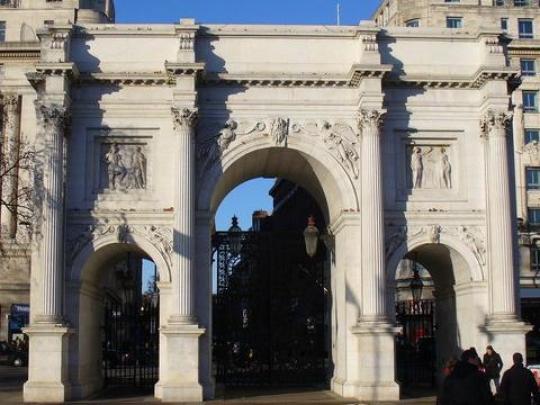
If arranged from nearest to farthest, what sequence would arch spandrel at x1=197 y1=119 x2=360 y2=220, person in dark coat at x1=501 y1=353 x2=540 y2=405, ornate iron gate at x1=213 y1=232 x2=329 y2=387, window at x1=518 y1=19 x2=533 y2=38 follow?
person in dark coat at x1=501 y1=353 x2=540 y2=405, arch spandrel at x1=197 y1=119 x2=360 y2=220, ornate iron gate at x1=213 y1=232 x2=329 y2=387, window at x1=518 y1=19 x2=533 y2=38

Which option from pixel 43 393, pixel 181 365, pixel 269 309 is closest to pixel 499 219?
pixel 269 309

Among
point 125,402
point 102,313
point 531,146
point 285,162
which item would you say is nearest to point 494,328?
point 285,162

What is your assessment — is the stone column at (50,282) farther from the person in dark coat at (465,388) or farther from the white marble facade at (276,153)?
the person in dark coat at (465,388)

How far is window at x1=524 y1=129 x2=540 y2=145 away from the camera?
59388 millimetres

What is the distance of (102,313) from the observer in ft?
105

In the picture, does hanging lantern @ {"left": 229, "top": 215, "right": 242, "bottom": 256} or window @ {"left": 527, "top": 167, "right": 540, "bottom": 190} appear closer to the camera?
hanging lantern @ {"left": 229, "top": 215, "right": 242, "bottom": 256}

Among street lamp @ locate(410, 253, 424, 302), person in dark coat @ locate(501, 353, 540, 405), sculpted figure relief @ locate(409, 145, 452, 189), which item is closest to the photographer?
person in dark coat @ locate(501, 353, 540, 405)

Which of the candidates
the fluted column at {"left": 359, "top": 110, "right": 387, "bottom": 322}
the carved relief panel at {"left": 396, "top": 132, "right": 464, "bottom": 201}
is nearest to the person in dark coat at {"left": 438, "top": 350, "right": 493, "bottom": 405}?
the fluted column at {"left": 359, "top": 110, "right": 387, "bottom": 322}

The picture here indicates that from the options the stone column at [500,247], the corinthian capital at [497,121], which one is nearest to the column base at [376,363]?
the stone column at [500,247]

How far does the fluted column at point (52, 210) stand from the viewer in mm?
27734

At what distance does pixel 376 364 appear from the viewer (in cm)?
2753

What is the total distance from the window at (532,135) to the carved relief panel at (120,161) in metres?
35.9

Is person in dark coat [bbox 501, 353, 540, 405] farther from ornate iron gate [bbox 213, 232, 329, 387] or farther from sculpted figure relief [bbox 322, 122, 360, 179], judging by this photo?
ornate iron gate [bbox 213, 232, 329, 387]

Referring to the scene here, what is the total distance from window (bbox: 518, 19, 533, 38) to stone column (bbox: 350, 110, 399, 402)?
35.9 m
